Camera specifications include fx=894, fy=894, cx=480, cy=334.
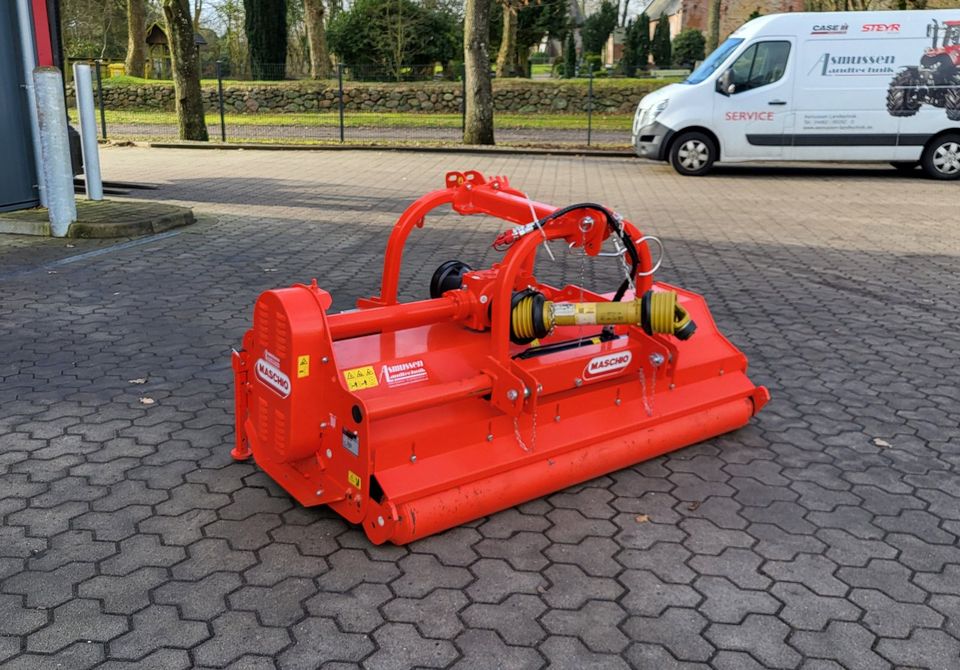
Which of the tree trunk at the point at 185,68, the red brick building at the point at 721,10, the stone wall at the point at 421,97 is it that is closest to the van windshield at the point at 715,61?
the tree trunk at the point at 185,68

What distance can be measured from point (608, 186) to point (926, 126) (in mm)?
5755

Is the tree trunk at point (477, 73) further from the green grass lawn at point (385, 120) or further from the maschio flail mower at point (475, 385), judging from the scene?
the maschio flail mower at point (475, 385)

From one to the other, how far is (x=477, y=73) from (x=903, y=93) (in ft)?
29.5

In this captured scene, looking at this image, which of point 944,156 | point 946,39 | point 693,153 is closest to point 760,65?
point 693,153

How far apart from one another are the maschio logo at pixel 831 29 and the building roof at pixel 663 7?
1802 inches

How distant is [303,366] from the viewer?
3.57m

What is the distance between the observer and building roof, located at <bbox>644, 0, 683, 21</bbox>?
6360 centimetres

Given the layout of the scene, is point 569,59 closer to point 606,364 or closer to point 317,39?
point 317,39

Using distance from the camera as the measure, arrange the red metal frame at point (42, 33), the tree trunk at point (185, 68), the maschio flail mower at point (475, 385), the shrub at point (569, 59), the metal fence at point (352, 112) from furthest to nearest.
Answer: the shrub at point (569, 59) < the metal fence at point (352, 112) < the tree trunk at point (185, 68) < the red metal frame at point (42, 33) < the maschio flail mower at point (475, 385)

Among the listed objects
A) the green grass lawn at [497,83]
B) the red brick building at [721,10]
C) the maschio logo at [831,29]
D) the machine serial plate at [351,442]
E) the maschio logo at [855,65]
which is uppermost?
the red brick building at [721,10]

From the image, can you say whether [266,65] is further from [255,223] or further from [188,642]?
[188,642]

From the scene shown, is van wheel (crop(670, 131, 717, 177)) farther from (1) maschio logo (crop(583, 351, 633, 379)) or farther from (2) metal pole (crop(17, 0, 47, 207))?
(1) maschio logo (crop(583, 351, 633, 379))

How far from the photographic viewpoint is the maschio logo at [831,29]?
601 inches

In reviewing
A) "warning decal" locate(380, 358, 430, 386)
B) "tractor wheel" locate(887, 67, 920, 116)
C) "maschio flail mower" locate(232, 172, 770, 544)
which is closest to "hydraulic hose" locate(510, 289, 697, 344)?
"maschio flail mower" locate(232, 172, 770, 544)
